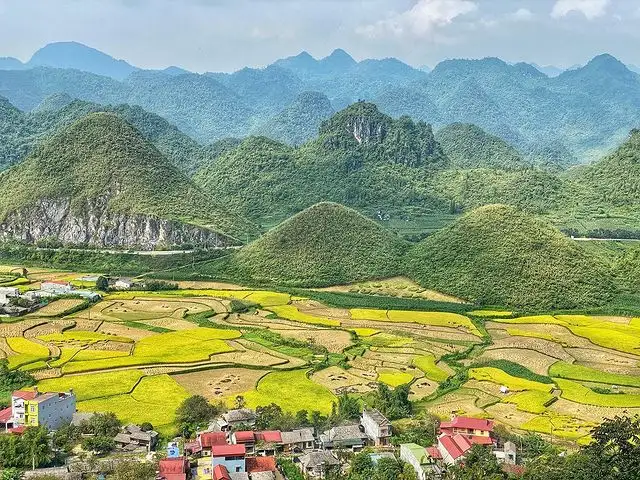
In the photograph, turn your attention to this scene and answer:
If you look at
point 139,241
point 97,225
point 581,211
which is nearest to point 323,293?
point 139,241

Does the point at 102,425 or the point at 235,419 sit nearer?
the point at 102,425

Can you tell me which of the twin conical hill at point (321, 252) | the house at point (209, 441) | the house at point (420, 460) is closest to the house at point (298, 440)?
the house at point (209, 441)

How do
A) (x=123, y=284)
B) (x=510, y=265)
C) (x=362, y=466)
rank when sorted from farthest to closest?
1. (x=123, y=284)
2. (x=510, y=265)
3. (x=362, y=466)

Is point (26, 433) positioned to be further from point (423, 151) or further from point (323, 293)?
point (423, 151)

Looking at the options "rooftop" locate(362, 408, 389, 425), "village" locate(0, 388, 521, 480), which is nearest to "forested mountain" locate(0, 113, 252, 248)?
"village" locate(0, 388, 521, 480)

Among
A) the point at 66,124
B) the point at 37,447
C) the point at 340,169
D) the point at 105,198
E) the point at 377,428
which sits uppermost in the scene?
the point at 66,124

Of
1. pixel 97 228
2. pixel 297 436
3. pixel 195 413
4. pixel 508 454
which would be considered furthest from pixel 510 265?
pixel 97 228

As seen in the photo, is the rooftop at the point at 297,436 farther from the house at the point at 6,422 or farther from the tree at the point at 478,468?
the house at the point at 6,422

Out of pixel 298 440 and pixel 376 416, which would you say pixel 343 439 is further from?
pixel 298 440
